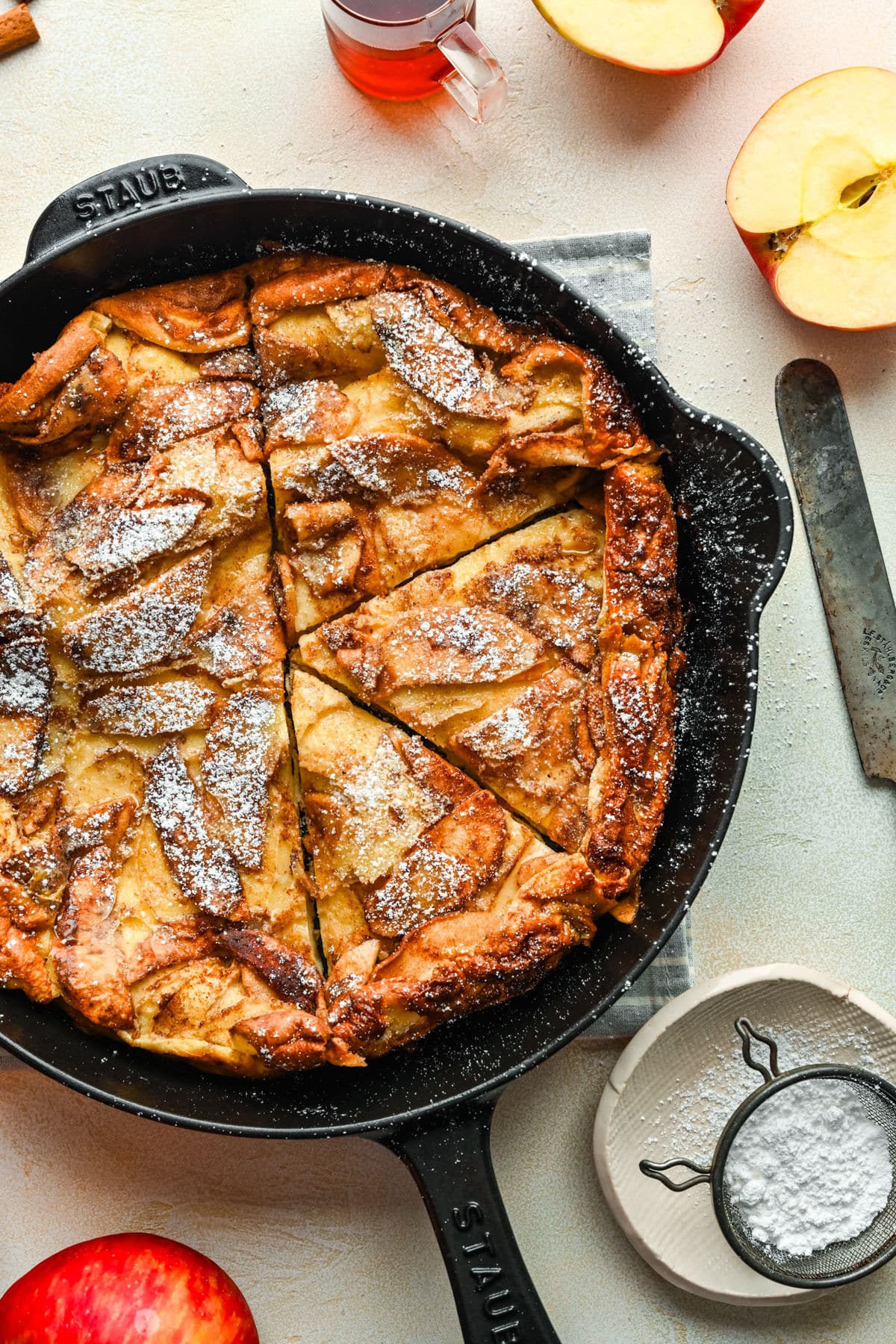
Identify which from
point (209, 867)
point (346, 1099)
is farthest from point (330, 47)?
point (346, 1099)

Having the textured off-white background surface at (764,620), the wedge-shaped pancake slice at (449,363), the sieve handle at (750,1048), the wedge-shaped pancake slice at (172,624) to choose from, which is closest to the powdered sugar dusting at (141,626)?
the wedge-shaped pancake slice at (172,624)

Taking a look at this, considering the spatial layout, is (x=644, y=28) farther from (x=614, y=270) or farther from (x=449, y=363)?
(x=449, y=363)

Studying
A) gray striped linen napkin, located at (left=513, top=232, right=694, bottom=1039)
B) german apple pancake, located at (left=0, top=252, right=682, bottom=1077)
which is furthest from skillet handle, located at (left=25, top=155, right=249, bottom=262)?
gray striped linen napkin, located at (left=513, top=232, right=694, bottom=1039)

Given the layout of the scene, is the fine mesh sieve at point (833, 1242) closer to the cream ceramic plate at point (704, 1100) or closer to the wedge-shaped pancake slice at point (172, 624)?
the cream ceramic plate at point (704, 1100)

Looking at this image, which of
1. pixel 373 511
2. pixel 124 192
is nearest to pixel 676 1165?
pixel 373 511

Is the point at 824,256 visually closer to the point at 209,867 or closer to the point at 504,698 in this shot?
the point at 504,698

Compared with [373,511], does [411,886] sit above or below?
below
